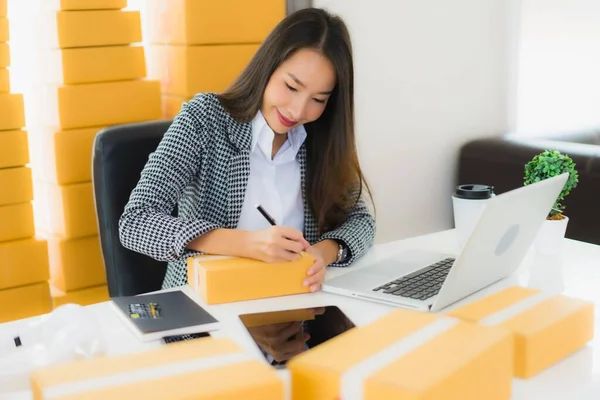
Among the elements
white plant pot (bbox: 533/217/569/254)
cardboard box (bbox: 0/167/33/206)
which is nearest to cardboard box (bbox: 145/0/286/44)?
cardboard box (bbox: 0/167/33/206)

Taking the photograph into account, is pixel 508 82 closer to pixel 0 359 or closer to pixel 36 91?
pixel 36 91

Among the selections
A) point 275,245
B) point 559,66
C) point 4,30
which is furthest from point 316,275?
point 559,66

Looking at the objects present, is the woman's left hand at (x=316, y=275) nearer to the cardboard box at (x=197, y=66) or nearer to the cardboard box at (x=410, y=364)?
the cardboard box at (x=410, y=364)

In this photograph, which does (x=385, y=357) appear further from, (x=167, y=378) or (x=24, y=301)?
(x=24, y=301)

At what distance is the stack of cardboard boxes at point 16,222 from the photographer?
6.72 ft

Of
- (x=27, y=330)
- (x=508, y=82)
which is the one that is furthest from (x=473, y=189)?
(x=508, y=82)

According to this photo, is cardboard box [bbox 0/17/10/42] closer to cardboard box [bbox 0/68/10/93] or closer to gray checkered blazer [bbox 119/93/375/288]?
cardboard box [bbox 0/68/10/93]

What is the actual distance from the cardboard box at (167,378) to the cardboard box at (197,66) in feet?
4.81

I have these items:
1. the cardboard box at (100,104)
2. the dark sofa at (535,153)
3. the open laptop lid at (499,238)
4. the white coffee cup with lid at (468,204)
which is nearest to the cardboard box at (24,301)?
the cardboard box at (100,104)

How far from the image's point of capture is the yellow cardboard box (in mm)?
2025

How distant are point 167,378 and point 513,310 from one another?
512 millimetres

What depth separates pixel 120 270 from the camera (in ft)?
5.49

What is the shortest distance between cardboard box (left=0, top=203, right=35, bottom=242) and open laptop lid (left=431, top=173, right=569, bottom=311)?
132 centimetres

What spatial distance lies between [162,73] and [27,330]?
1.41 metres
